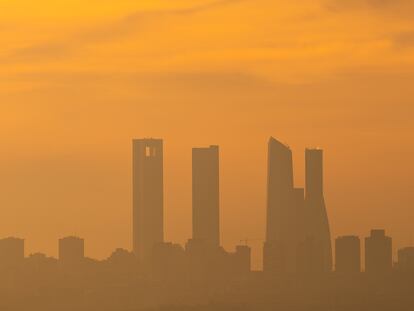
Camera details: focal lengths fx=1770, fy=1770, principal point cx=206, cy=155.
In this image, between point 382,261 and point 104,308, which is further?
point 382,261

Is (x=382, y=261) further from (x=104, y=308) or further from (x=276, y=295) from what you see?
(x=104, y=308)

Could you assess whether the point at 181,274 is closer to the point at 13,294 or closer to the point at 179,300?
the point at 179,300

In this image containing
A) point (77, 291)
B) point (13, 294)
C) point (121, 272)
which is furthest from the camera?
point (121, 272)

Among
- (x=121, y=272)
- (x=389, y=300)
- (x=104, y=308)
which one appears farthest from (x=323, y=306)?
(x=121, y=272)

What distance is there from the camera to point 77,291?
7042 inches

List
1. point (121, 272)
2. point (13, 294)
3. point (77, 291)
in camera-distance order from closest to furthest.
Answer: point (13, 294) < point (77, 291) < point (121, 272)

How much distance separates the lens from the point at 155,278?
641ft

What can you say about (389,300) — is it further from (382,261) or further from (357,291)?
(382,261)

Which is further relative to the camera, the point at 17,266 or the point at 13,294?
the point at 17,266

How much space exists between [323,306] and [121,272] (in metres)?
33.8

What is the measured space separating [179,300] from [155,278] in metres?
18.5

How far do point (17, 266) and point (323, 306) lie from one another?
3683 centimetres

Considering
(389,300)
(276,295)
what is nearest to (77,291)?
(276,295)

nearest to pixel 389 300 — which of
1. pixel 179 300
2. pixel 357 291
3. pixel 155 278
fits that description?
pixel 357 291
